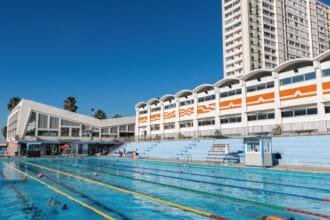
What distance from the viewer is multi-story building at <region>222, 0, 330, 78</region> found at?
212 ft

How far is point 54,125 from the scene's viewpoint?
160ft

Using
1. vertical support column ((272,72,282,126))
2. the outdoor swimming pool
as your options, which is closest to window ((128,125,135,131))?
vertical support column ((272,72,282,126))

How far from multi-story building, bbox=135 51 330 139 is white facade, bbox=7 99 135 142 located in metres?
13.0

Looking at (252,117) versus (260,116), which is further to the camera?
(252,117)

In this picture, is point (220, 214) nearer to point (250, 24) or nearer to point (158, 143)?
point (158, 143)

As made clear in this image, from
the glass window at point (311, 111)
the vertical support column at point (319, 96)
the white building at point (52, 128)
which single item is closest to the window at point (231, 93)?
the glass window at point (311, 111)

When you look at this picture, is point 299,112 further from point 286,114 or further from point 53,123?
point 53,123

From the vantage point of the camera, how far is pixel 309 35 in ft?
245

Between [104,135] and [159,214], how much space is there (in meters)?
47.5

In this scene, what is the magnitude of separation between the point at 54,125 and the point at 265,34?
5046 centimetres

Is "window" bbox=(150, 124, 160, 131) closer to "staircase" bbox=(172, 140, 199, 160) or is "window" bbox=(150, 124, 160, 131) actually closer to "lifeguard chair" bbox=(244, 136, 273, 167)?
"staircase" bbox=(172, 140, 199, 160)

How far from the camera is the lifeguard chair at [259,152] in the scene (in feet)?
66.0

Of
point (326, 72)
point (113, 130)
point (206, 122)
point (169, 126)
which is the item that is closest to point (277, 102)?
point (326, 72)

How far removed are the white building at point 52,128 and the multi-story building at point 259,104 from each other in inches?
524
